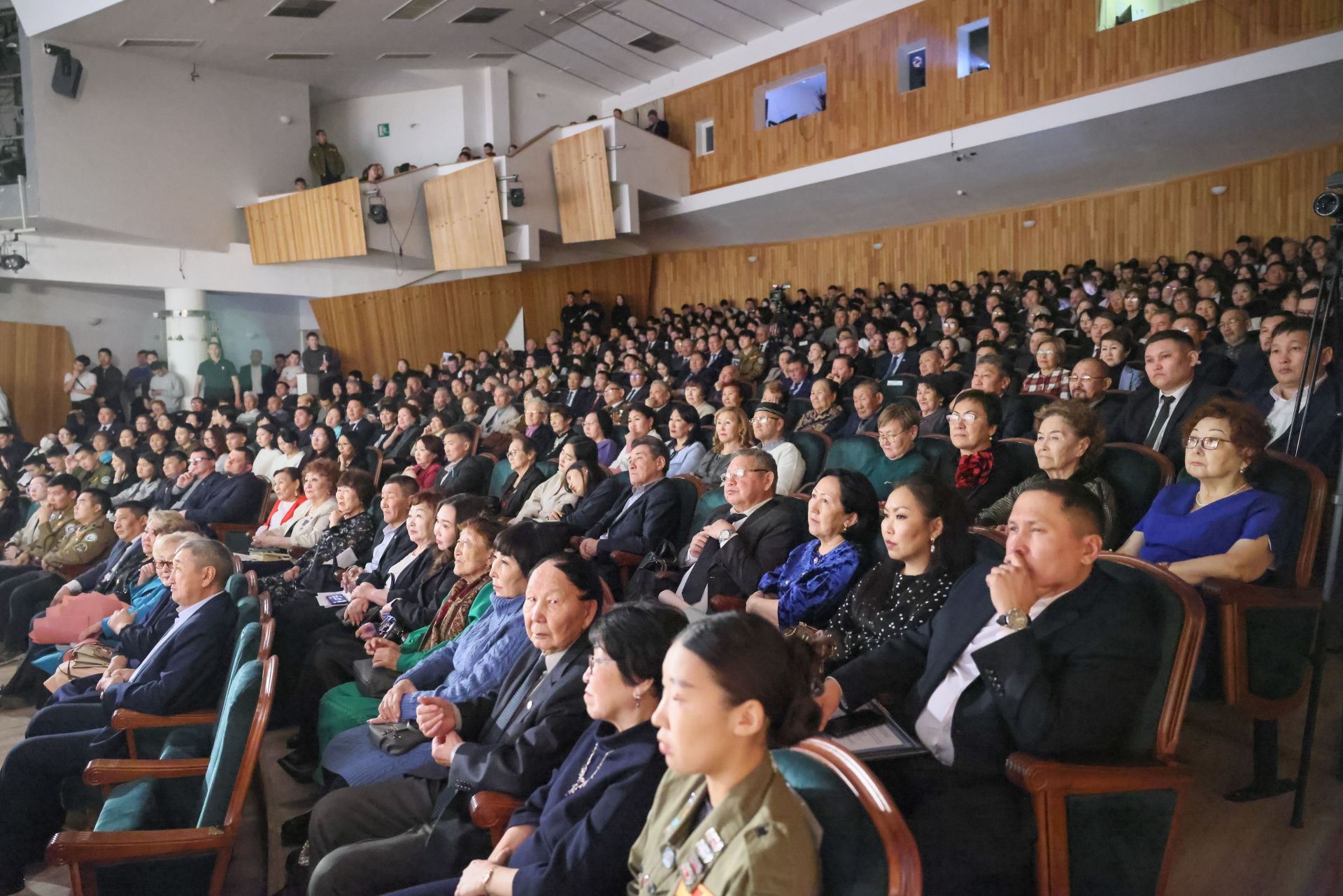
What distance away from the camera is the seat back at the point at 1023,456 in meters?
2.54

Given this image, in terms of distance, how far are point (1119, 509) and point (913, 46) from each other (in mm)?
6484

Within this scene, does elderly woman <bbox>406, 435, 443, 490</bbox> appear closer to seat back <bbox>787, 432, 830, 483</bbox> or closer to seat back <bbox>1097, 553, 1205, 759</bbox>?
seat back <bbox>787, 432, 830, 483</bbox>

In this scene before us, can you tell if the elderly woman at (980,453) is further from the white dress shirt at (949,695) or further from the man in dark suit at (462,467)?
the man in dark suit at (462,467)

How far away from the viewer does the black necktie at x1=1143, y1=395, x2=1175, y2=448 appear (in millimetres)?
2633

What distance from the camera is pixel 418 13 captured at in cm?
800

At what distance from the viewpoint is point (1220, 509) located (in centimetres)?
185

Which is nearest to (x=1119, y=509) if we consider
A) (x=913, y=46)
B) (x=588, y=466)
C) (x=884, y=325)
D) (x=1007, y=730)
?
(x=1007, y=730)

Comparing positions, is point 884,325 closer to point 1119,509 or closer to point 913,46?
point 913,46

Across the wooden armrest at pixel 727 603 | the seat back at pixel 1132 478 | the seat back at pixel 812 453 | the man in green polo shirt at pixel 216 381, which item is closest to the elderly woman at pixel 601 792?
the wooden armrest at pixel 727 603

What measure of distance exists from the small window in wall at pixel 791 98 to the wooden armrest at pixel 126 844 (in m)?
8.03

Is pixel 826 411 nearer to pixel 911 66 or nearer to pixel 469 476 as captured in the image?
pixel 469 476

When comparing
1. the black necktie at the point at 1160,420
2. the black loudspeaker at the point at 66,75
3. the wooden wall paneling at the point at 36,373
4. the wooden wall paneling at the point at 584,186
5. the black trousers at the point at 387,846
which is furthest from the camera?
the wooden wall paneling at the point at 584,186

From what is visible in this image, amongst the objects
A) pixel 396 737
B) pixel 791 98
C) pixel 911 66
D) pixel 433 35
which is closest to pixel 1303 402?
pixel 396 737

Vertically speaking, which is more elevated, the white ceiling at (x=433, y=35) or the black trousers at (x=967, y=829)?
the white ceiling at (x=433, y=35)
